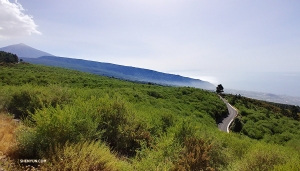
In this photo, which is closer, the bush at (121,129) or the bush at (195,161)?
the bush at (195,161)

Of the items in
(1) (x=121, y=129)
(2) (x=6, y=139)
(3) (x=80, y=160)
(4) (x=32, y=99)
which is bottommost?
(2) (x=6, y=139)

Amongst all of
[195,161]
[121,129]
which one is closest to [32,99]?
[121,129]

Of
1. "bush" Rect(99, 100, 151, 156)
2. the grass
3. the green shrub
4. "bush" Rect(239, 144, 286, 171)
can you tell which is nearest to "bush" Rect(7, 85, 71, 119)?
the grass

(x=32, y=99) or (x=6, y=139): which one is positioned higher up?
(x=32, y=99)

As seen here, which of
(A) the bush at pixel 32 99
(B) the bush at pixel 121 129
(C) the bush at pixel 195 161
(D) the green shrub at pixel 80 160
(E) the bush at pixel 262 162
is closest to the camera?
(D) the green shrub at pixel 80 160

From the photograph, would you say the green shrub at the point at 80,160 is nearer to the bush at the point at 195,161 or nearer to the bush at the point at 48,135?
the bush at the point at 48,135

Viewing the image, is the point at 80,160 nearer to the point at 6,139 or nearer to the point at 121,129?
the point at 6,139

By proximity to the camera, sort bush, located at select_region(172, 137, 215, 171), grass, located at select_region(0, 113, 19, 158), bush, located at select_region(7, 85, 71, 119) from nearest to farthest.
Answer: bush, located at select_region(172, 137, 215, 171), grass, located at select_region(0, 113, 19, 158), bush, located at select_region(7, 85, 71, 119)

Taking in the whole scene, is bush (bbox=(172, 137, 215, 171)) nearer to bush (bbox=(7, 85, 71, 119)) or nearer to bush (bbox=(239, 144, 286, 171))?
bush (bbox=(239, 144, 286, 171))

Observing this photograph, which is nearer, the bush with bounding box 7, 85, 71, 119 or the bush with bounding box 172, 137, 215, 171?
the bush with bounding box 172, 137, 215, 171

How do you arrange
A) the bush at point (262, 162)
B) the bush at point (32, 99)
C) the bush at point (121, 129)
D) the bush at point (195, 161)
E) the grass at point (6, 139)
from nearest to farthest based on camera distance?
the bush at point (195, 161) < the grass at point (6, 139) < the bush at point (262, 162) < the bush at point (121, 129) < the bush at point (32, 99)

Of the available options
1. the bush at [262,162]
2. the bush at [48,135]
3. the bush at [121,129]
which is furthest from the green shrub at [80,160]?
the bush at [262,162]

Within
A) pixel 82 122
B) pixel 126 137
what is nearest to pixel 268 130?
pixel 126 137

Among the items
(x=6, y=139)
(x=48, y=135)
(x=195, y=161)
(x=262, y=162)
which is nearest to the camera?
(x=195, y=161)
